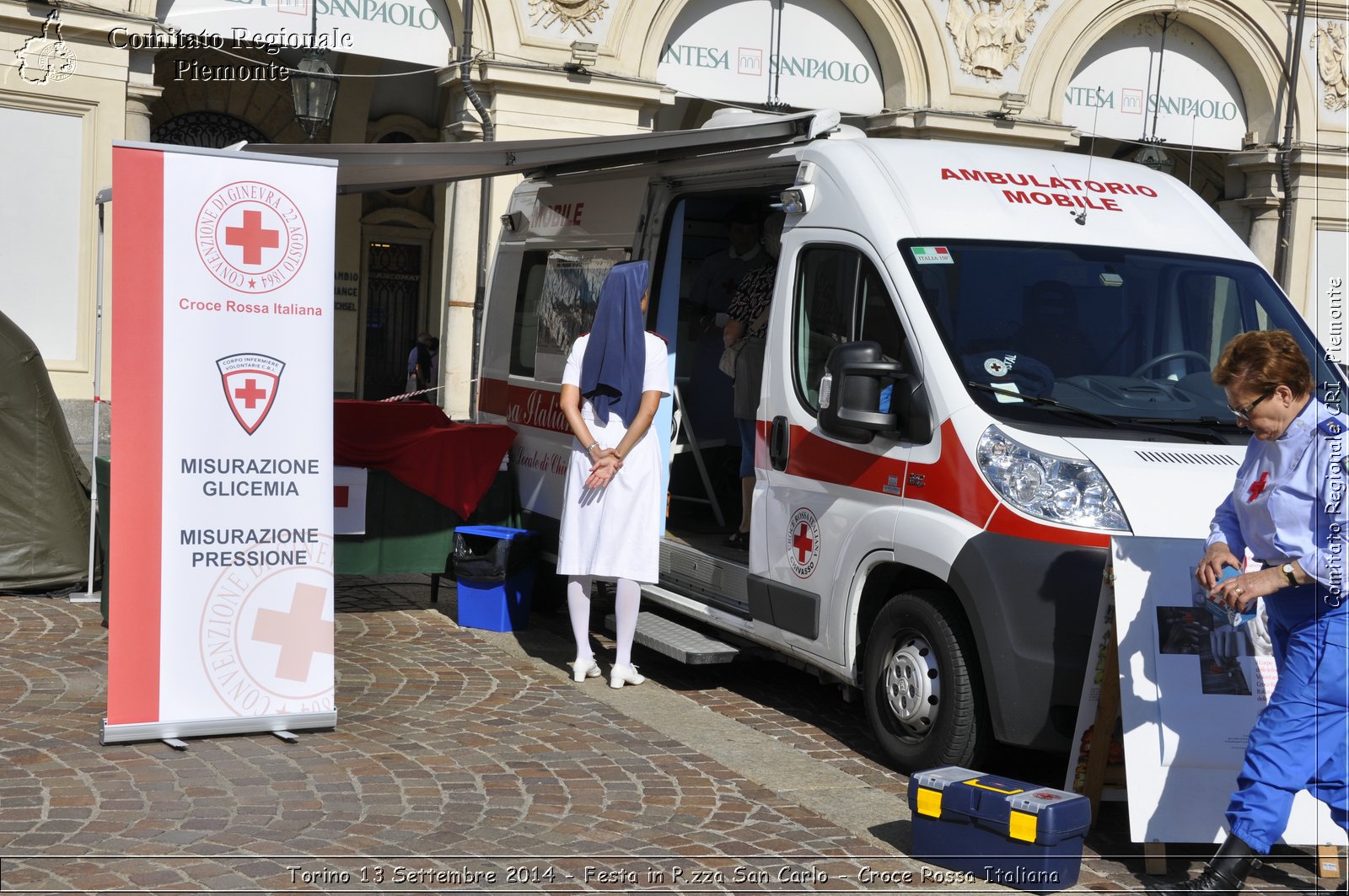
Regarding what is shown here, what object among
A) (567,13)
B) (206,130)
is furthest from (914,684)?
(206,130)

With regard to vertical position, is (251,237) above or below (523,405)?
above

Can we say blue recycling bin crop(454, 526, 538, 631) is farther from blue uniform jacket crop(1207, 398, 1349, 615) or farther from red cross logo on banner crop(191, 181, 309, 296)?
blue uniform jacket crop(1207, 398, 1349, 615)

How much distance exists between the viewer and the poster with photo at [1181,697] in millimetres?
4660

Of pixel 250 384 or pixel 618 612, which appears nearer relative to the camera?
pixel 250 384

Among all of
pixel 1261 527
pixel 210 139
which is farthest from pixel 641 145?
pixel 210 139

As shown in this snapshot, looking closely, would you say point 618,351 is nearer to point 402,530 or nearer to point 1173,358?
point 402,530

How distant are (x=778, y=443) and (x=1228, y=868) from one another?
112 inches

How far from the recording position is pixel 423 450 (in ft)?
28.4

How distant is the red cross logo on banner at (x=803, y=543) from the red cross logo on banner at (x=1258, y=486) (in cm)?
216

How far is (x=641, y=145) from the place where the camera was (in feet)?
23.9

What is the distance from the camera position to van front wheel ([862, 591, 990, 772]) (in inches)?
212

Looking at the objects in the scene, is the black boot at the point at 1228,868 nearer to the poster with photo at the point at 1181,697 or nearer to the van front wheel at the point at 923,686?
the poster with photo at the point at 1181,697

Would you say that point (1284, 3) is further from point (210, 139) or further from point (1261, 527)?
point (1261, 527)

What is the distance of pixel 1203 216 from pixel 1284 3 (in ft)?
54.6
